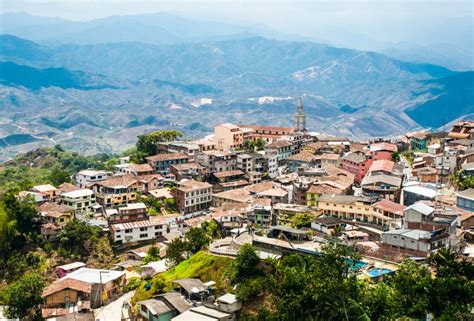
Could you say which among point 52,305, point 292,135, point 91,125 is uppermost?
point 292,135

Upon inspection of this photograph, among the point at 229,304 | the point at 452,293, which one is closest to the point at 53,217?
the point at 229,304

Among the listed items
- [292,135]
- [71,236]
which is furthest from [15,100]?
[71,236]

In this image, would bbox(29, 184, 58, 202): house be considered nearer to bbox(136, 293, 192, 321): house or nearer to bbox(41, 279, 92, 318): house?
bbox(41, 279, 92, 318): house

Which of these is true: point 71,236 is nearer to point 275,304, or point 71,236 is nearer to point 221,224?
point 221,224

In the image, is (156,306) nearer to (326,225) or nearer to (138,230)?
(326,225)

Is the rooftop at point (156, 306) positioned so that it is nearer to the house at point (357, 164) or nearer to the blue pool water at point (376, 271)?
the blue pool water at point (376, 271)

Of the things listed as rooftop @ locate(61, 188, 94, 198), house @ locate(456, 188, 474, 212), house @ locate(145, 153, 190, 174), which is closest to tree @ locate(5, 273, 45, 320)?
rooftop @ locate(61, 188, 94, 198)

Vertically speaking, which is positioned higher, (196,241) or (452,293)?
(452,293)
